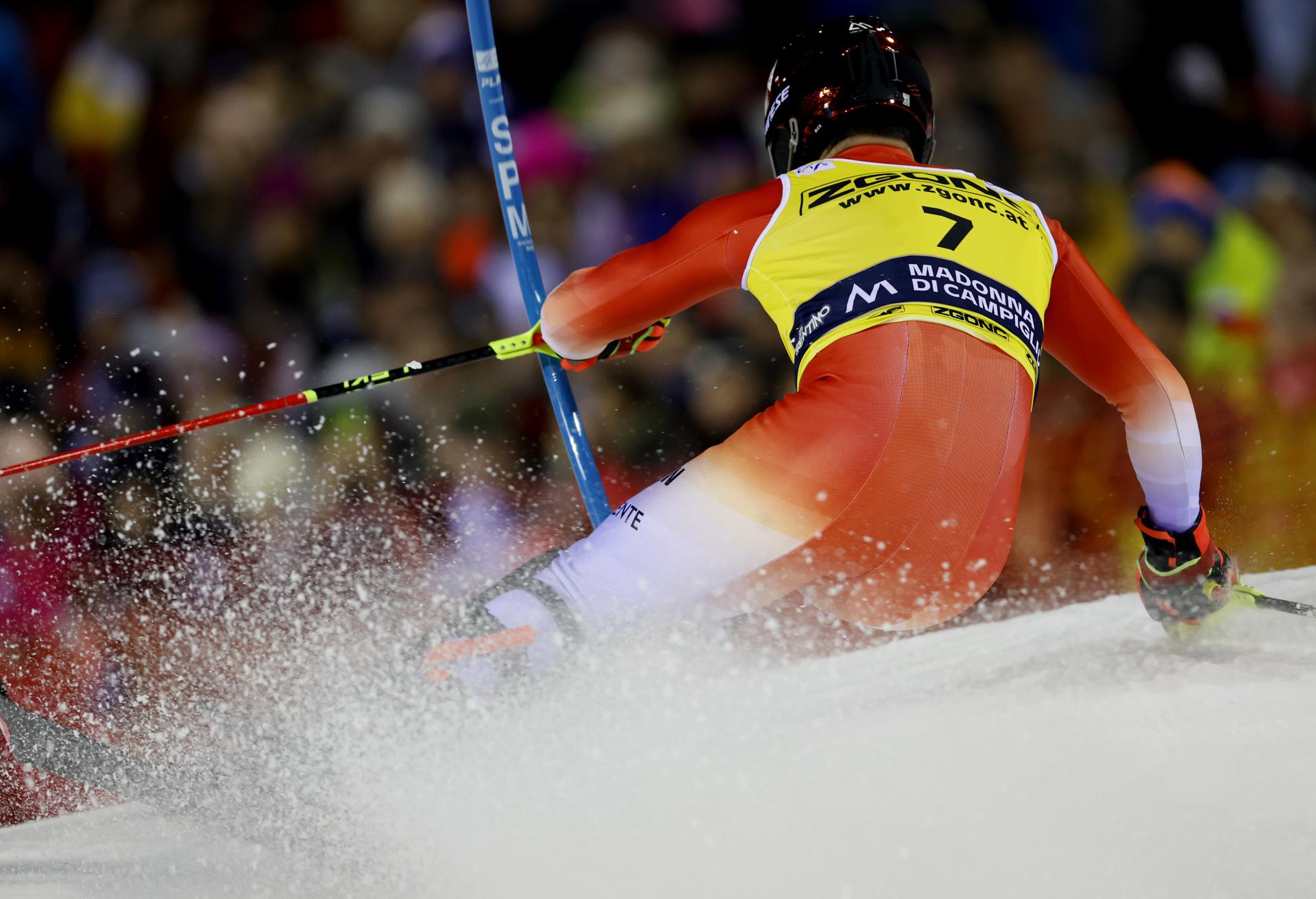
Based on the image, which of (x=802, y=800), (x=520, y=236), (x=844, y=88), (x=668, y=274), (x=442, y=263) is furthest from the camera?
(x=442, y=263)

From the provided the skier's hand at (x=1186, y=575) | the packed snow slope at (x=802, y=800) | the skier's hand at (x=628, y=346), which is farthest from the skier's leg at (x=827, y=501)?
the skier's hand at (x=1186, y=575)

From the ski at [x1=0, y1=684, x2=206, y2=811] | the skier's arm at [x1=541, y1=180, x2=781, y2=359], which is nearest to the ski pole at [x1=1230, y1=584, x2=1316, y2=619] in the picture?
the skier's arm at [x1=541, y1=180, x2=781, y2=359]

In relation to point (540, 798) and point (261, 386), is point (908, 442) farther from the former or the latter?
point (261, 386)

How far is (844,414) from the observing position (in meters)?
1.83

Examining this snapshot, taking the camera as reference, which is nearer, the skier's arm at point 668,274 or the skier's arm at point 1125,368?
the skier's arm at point 668,274

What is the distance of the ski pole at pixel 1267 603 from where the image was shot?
90.3 inches

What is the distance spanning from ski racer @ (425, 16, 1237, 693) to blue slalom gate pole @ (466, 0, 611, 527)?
605 millimetres

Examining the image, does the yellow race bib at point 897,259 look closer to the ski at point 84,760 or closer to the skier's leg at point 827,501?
the skier's leg at point 827,501

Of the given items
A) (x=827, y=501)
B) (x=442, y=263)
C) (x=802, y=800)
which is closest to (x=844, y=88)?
(x=827, y=501)

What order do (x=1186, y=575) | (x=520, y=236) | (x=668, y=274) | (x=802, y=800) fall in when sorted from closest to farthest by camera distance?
(x=802, y=800)
(x=668, y=274)
(x=1186, y=575)
(x=520, y=236)

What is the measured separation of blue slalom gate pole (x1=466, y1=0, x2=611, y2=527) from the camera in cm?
266

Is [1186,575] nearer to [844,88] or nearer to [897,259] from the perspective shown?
[897,259]

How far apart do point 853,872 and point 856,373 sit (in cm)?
74

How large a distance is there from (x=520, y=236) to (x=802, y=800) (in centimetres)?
157
